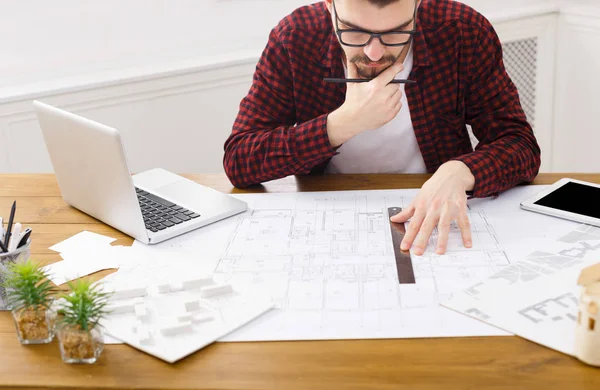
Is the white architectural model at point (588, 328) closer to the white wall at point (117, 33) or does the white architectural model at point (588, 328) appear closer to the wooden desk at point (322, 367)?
the wooden desk at point (322, 367)

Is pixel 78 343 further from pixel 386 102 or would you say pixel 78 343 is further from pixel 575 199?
pixel 575 199

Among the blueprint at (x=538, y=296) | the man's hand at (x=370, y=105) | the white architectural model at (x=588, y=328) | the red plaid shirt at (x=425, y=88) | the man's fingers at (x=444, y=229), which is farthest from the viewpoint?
the red plaid shirt at (x=425, y=88)

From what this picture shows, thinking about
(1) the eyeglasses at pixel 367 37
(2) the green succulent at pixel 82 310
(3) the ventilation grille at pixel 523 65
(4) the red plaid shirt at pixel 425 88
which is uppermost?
(1) the eyeglasses at pixel 367 37

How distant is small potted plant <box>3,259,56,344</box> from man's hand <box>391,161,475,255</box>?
1.94 ft

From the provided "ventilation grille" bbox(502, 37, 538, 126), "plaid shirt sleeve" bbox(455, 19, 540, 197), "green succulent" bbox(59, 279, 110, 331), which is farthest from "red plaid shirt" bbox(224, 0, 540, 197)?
"ventilation grille" bbox(502, 37, 538, 126)

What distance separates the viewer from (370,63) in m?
1.51

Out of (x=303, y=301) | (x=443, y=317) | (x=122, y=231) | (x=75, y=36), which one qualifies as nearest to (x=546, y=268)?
(x=443, y=317)

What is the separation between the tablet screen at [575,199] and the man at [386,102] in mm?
98

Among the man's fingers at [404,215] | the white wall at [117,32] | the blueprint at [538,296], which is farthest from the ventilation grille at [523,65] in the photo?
the blueprint at [538,296]

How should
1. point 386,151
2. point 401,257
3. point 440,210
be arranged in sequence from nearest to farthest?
point 401,257, point 440,210, point 386,151

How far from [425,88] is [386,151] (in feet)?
0.60

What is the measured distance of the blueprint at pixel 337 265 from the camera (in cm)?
102

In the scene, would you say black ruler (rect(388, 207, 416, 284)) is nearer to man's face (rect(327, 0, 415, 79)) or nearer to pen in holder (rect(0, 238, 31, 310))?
man's face (rect(327, 0, 415, 79))

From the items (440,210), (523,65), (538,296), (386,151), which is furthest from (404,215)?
(523,65)
